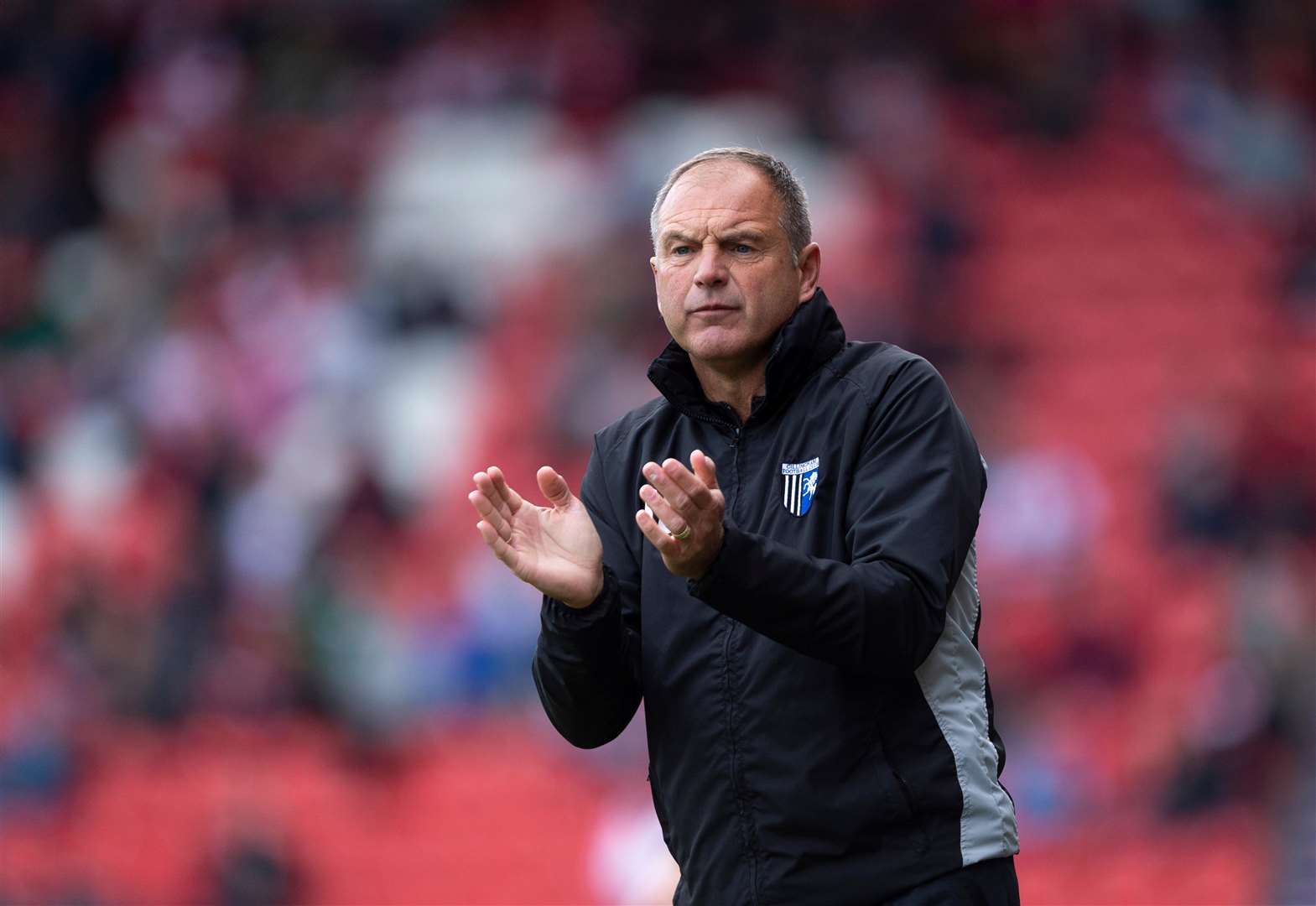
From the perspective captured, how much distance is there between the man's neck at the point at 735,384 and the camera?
284cm

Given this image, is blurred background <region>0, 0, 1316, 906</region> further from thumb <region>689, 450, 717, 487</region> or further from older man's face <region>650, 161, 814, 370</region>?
thumb <region>689, 450, 717, 487</region>

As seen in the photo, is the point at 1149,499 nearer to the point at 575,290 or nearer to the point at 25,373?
the point at 575,290

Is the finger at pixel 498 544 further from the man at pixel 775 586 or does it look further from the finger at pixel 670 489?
the finger at pixel 670 489

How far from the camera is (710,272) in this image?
2.80 m

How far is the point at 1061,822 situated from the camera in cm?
790

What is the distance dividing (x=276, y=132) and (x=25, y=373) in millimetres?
2234

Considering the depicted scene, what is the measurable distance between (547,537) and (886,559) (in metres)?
0.55

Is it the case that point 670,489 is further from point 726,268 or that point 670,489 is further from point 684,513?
point 726,268

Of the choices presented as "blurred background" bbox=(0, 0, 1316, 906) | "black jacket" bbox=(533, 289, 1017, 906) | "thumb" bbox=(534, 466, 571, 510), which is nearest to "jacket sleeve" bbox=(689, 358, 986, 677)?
"black jacket" bbox=(533, 289, 1017, 906)

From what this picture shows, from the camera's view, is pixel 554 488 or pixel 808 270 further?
pixel 808 270

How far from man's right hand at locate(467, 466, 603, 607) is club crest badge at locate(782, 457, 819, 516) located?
0.30 metres

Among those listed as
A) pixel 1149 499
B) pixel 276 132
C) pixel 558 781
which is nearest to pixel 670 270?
pixel 558 781

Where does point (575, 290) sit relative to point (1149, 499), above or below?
above

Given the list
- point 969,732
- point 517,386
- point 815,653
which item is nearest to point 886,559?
point 815,653
